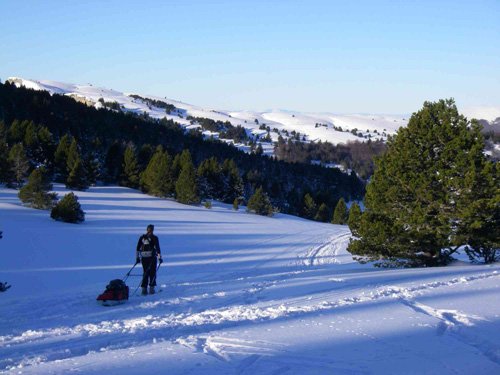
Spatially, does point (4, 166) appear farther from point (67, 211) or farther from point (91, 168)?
point (67, 211)

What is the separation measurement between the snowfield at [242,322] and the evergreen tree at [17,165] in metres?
21.3

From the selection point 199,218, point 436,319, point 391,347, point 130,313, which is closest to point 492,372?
point 391,347

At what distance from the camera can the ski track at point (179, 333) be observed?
515cm

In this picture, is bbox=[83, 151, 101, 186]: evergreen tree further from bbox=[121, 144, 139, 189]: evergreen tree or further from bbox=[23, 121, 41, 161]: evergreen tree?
bbox=[23, 121, 41, 161]: evergreen tree

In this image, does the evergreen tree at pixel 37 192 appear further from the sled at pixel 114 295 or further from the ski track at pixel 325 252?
the sled at pixel 114 295

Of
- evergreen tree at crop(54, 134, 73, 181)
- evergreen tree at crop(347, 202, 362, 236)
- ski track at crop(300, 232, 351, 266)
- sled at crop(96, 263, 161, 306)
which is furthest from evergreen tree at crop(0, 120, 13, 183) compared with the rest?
sled at crop(96, 263, 161, 306)

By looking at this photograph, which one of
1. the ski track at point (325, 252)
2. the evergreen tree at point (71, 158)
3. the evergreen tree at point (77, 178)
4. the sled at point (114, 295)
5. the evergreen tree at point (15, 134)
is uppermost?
the evergreen tree at point (15, 134)

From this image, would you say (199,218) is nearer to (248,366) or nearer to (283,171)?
(248,366)

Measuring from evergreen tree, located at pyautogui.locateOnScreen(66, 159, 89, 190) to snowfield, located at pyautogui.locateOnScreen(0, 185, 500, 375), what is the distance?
2551 centimetres

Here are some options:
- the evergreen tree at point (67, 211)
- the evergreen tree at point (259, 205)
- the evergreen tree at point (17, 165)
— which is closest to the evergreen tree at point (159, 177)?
the evergreen tree at point (259, 205)

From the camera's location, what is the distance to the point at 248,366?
4.61 metres

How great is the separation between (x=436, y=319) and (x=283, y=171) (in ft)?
269

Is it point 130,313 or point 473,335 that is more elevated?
point 473,335

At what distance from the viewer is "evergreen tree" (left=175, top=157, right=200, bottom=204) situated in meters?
42.3
